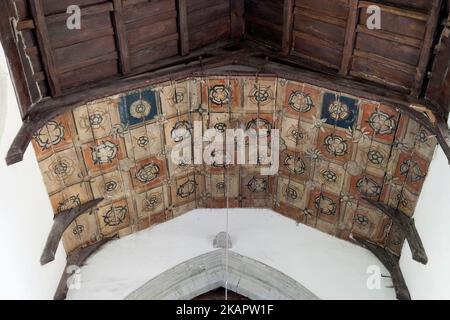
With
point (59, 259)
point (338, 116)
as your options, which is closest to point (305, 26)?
point (338, 116)

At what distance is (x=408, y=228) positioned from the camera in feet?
14.3

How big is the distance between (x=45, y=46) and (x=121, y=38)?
0.57 m

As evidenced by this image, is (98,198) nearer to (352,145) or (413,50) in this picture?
(352,145)

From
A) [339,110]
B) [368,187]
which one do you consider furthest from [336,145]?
[368,187]

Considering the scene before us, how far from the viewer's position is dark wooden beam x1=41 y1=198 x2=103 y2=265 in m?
4.23

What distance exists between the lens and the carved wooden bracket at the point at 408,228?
411cm

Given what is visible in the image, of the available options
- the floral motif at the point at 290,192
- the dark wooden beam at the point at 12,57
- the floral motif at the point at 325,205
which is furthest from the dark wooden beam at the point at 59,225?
the floral motif at the point at 325,205

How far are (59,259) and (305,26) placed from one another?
2.77 metres

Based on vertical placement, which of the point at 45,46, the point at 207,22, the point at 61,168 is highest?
the point at 45,46

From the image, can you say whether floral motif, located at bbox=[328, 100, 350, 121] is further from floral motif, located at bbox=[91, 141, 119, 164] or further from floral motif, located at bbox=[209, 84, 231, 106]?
floral motif, located at bbox=[91, 141, 119, 164]

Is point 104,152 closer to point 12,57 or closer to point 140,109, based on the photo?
point 140,109

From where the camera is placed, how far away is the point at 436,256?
3846mm

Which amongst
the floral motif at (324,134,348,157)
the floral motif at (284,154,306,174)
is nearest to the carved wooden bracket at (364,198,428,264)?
the floral motif at (324,134,348,157)

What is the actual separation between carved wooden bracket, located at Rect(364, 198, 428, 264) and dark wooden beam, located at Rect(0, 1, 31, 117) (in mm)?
2828
